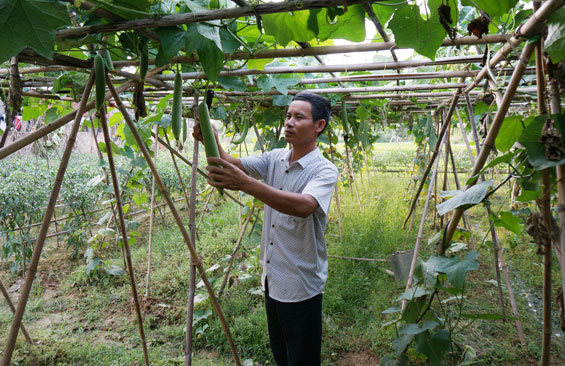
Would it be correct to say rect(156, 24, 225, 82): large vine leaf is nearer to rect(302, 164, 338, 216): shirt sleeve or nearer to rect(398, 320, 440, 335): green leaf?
rect(302, 164, 338, 216): shirt sleeve

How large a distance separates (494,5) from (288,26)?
0.67 metres

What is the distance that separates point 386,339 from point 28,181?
5.24 metres

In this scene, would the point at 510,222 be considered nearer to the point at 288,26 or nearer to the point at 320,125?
the point at 320,125

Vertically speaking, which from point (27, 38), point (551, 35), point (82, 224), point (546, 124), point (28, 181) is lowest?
point (82, 224)

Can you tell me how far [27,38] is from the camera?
1013 mm

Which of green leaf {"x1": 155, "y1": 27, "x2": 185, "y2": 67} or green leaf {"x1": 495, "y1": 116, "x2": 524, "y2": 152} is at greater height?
green leaf {"x1": 155, "y1": 27, "x2": 185, "y2": 67}

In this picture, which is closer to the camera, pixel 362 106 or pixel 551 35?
pixel 551 35

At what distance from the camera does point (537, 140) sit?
105 cm

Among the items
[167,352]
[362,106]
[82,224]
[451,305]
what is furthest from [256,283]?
[82,224]

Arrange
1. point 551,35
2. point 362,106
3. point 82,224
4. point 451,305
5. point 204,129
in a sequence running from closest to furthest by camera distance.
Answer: point 551,35, point 204,129, point 451,305, point 362,106, point 82,224

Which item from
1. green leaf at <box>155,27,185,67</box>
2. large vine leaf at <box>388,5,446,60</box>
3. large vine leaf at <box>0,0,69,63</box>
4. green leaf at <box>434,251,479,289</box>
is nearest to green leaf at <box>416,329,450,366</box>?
green leaf at <box>434,251,479,289</box>

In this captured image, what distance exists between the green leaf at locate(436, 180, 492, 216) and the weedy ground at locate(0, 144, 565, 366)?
92cm

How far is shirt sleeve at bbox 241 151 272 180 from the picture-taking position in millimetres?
2221

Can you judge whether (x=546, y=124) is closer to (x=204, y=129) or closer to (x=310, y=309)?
(x=204, y=129)
